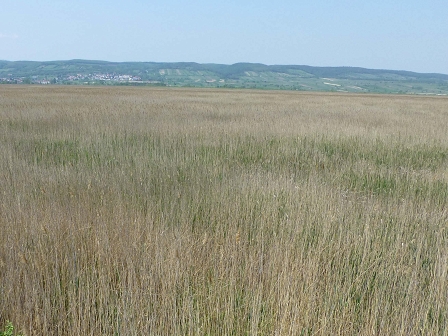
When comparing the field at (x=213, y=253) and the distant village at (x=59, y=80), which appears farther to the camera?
the distant village at (x=59, y=80)

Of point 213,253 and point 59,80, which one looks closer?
point 213,253

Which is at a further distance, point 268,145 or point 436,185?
point 268,145

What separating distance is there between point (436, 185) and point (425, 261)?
3571mm

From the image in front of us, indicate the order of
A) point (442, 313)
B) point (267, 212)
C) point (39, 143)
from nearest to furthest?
point (442, 313), point (267, 212), point (39, 143)

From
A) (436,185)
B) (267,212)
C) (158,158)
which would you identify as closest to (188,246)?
(267,212)

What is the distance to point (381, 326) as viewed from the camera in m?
2.46

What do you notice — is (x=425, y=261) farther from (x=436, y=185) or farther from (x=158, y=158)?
(x=158, y=158)

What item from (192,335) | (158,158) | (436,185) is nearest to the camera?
(192,335)

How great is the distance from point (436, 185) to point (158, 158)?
15.7ft

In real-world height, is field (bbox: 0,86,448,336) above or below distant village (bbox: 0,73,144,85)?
below

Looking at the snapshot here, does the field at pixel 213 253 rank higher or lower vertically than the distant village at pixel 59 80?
lower

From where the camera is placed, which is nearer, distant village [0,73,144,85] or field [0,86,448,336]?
field [0,86,448,336]

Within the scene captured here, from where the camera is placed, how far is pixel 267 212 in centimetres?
427

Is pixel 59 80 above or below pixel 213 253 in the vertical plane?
above
